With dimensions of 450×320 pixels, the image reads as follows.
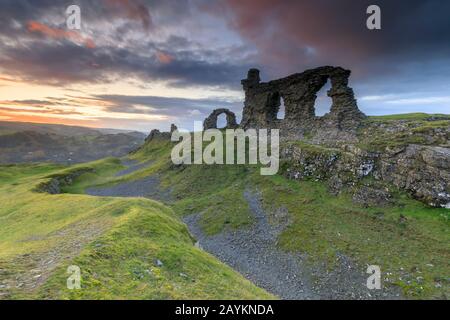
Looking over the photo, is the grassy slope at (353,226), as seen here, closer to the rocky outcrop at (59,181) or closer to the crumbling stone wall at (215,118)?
the rocky outcrop at (59,181)

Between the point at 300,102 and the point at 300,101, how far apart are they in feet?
0.80

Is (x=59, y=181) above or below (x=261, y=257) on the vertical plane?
above

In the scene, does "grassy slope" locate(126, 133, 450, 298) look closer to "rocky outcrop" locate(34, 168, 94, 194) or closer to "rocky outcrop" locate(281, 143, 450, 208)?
"rocky outcrop" locate(281, 143, 450, 208)

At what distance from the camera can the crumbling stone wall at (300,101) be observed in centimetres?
5684

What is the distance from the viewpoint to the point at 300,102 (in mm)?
66312

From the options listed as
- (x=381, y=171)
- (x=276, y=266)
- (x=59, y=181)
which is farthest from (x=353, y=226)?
(x=59, y=181)

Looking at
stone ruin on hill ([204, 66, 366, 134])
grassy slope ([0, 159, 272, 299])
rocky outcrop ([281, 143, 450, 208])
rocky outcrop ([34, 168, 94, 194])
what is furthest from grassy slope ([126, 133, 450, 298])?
rocky outcrop ([34, 168, 94, 194])

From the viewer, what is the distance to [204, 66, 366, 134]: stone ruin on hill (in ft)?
186

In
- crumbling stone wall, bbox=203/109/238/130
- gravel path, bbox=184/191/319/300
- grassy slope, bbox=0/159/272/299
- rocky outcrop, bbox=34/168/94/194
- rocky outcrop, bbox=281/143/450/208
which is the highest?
crumbling stone wall, bbox=203/109/238/130

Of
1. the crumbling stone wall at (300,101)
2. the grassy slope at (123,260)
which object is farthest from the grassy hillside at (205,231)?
the crumbling stone wall at (300,101)

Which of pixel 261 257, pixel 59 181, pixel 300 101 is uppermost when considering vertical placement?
pixel 300 101

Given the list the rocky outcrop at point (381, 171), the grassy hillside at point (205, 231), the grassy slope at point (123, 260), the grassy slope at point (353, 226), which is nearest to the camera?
the grassy slope at point (123, 260)

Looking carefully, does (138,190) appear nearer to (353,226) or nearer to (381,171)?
(353,226)

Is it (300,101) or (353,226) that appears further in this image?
(300,101)
